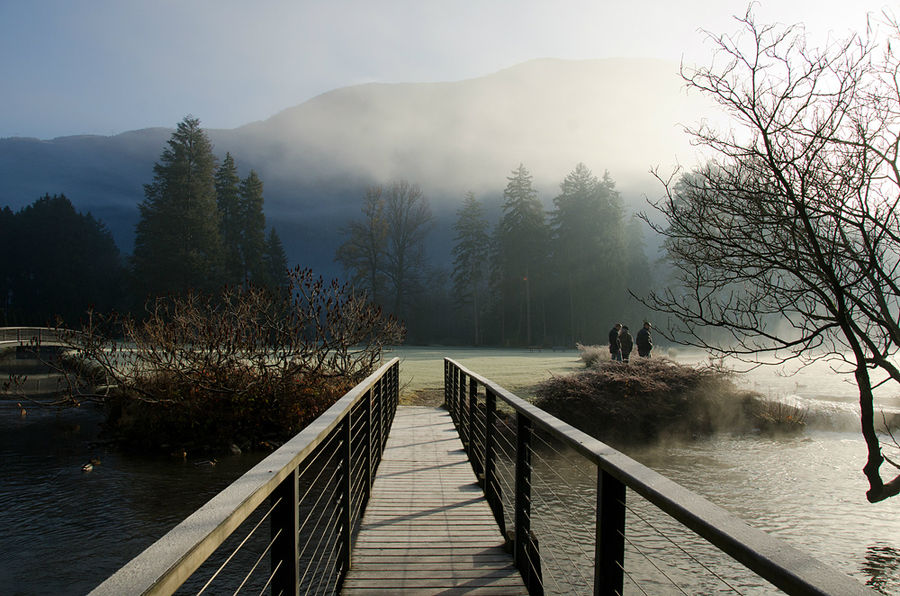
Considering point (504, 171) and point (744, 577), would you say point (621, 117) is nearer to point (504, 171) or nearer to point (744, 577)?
point (504, 171)

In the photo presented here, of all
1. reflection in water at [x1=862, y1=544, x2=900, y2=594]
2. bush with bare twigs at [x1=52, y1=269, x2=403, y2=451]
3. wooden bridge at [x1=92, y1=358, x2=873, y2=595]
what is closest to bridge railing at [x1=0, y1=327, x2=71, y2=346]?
bush with bare twigs at [x1=52, y1=269, x2=403, y2=451]

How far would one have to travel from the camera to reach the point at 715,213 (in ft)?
19.3

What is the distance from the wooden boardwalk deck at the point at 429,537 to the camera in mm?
3587

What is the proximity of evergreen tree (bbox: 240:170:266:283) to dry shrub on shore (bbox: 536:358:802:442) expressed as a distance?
40.9 meters

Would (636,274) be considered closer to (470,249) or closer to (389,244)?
(470,249)

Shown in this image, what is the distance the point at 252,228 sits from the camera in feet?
169

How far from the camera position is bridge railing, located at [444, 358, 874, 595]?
1.03 meters

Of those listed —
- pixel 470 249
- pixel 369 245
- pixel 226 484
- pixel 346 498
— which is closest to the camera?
pixel 346 498

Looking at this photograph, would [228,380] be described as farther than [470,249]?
No

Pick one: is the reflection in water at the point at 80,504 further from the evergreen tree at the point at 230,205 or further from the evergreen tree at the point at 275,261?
the evergreen tree at the point at 275,261

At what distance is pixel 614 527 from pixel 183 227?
4790cm

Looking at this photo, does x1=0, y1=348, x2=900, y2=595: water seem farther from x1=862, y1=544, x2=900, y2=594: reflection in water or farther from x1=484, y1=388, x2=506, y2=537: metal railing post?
x1=484, y1=388, x2=506, y2=537: metal railing post

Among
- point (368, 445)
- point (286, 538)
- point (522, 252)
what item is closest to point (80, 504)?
point (368, 445)

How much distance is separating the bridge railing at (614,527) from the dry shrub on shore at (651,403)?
218cm
